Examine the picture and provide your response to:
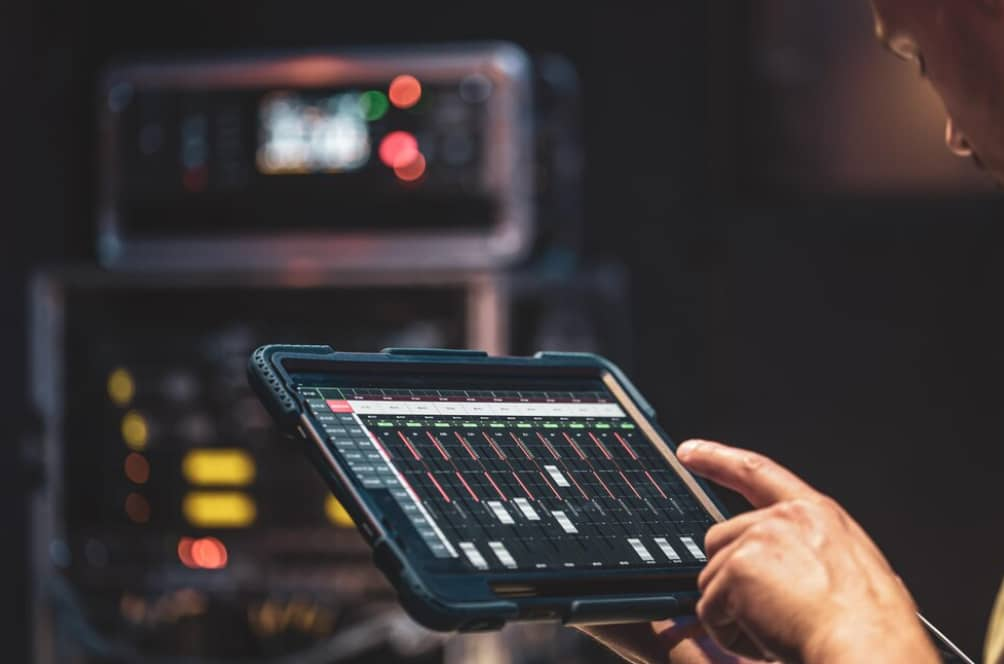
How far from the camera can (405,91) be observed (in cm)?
279

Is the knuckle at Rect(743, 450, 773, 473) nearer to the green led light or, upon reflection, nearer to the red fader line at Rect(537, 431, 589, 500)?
the red fader line at Rect(537, 431, 589, 500)

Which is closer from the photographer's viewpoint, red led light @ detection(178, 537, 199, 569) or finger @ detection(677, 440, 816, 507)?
finger @ detection(677, 440, 816, 507)

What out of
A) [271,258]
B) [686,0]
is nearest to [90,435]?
[271,258]

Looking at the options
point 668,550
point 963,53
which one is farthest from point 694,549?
point 963,53

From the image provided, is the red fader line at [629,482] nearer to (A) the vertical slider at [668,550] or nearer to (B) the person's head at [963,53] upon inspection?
(A) the vertical slider at [668,550]

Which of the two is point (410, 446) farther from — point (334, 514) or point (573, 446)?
point (334, 514)

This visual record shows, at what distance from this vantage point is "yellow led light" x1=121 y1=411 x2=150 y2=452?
2.80 meters

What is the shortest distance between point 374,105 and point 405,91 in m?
0.06

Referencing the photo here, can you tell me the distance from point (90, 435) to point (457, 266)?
73cm

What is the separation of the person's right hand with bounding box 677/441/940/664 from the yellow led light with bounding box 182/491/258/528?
1711 mm

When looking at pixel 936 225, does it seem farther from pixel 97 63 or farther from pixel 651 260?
pixel 97 63

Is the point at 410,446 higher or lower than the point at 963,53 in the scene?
lower

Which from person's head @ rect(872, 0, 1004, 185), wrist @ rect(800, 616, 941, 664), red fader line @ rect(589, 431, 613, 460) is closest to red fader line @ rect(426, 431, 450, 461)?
red fader line @ rect(589, 431, 613, 460)

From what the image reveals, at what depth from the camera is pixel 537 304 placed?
283 centimetres
